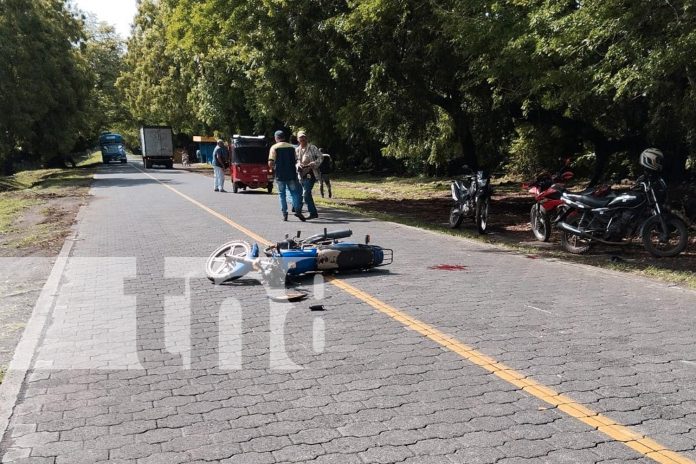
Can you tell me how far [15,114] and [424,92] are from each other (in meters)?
26.5

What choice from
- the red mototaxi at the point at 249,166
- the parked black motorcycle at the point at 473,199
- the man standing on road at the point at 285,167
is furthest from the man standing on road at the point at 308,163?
the red mototaxi at the point at 249,166

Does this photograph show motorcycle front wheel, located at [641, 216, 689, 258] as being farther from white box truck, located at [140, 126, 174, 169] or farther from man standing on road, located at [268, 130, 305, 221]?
white box truck, located at [140, 126, 174, 169]

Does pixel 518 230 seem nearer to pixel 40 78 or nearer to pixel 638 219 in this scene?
→ pixel 638 219

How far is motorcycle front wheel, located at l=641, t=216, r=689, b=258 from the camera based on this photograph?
10.4 m

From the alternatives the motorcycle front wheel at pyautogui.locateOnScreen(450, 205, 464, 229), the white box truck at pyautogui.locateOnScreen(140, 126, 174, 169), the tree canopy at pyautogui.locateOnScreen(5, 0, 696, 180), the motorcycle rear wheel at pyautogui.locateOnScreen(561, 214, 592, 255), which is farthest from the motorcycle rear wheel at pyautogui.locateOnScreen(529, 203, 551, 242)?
the white box truck at pyautogui.locateOnScreen(140, 126, 174, 169)

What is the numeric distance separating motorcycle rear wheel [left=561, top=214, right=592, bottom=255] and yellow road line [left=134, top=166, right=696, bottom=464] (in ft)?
17.2

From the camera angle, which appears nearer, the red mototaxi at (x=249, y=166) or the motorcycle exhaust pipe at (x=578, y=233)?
the motorcycle exhaust pipe at (x=578, y=233)

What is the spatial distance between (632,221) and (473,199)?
13.2ft

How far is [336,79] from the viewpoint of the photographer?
56.7ft

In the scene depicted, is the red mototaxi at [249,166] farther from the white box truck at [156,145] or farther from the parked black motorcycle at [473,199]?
the white box truck at [156,145]

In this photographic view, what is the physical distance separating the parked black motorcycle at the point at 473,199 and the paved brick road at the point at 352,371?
4.65 meters

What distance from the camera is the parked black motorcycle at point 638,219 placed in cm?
1042

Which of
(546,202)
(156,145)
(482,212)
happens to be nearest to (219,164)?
(482,212)

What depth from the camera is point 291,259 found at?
8156mm
